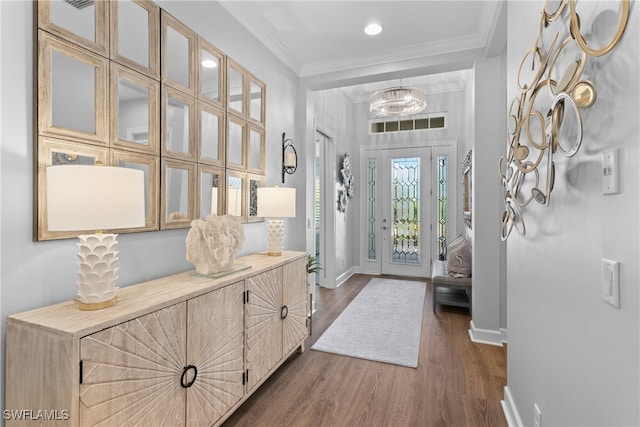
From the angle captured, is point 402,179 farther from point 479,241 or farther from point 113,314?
point 113,314

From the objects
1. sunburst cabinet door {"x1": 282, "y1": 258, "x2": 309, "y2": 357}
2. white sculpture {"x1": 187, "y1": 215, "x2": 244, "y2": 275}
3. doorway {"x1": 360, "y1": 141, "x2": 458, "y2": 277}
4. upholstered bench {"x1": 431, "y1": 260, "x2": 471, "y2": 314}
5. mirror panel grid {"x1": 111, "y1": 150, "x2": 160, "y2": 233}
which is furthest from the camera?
doorway {"x1": 360, "y1": 141, "x2": 458, "y2": 277}

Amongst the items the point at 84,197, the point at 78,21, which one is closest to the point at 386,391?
the point at 84,197

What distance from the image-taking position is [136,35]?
5.49ft

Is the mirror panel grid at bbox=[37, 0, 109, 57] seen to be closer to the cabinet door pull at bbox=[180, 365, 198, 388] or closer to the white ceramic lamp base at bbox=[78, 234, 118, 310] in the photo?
the white ceramic lamp base at bbox=[78, 234, 118, 310]

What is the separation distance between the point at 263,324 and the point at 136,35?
1.84m

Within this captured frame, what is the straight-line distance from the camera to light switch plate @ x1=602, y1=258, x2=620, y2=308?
0.77 m

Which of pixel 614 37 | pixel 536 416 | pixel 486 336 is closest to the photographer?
pixel 614 37

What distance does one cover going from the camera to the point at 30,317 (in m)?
1.14

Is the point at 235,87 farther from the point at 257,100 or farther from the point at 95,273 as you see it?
the point at 95,273

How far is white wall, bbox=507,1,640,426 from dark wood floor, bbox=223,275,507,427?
0.56 meters

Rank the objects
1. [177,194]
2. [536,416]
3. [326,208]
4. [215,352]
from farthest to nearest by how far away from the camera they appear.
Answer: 1. [326,208]
2. [177,194]
3. [215,352]
4. [536,416]

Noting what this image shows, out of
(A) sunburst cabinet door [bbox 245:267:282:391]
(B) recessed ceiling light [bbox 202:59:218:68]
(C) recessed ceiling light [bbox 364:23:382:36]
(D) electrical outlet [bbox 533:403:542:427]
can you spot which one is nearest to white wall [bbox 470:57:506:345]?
(C) recessed ceiling light [bbox 364:23:382:36]

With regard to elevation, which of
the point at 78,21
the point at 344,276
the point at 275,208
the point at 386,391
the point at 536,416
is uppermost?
the point at 78,21

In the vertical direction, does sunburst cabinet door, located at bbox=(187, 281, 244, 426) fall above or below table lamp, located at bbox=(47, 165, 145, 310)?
below
